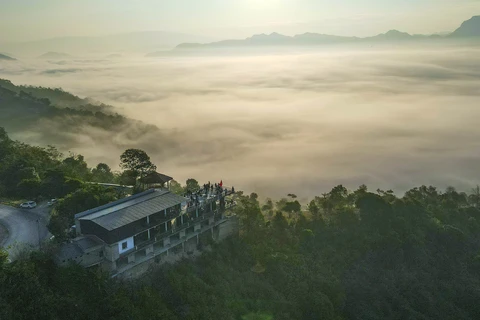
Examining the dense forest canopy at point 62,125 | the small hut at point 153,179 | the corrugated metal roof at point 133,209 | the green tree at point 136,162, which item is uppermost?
the green tree at point 136,162

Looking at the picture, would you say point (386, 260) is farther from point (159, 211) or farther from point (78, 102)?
point (78, 102)

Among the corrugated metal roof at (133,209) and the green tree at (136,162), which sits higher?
the green tree at (136,162)

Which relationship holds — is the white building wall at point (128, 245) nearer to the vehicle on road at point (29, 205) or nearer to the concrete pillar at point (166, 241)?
the concrete pillar at point (166, 241)

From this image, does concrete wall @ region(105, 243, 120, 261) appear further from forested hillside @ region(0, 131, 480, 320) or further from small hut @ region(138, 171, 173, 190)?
small hut @ region(138, 171, 173, 190)

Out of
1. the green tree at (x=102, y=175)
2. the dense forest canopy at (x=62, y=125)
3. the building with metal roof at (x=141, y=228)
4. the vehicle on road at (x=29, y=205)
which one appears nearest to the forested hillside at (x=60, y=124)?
the dense forest canopy at (x=62, y=125)

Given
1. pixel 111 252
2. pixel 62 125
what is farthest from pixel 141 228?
pixel 62 125

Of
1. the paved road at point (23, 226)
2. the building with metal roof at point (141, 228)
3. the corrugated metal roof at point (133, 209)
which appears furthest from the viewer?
the paved road at point (23, 226)

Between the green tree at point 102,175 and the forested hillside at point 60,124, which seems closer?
the green tree at point 102,175

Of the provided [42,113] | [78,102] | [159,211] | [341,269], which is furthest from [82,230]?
[78,102]
